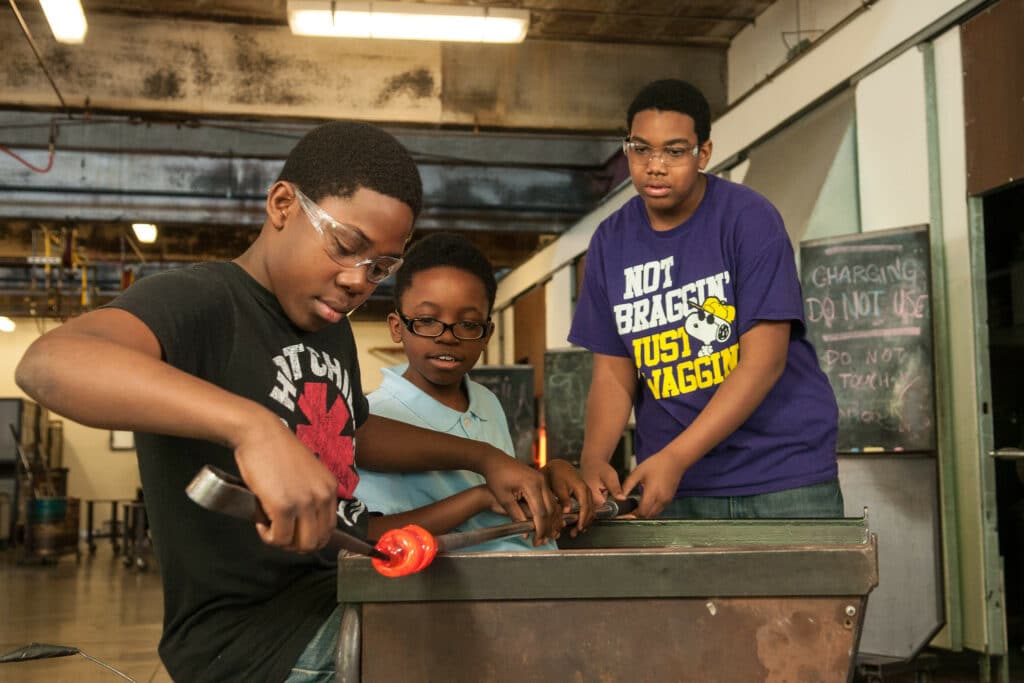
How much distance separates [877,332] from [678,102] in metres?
2.64

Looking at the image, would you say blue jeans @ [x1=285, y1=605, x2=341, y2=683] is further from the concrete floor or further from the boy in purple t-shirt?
the concrete floor

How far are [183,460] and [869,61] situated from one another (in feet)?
15.5

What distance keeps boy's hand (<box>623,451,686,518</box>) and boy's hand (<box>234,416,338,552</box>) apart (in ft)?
3.09

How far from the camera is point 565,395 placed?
7.40 m

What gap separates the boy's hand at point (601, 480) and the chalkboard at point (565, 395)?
527cm

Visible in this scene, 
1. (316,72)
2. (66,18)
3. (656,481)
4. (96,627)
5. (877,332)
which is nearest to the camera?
(656,481)

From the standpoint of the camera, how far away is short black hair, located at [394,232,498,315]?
208cm

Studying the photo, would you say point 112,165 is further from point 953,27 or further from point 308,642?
point 308,642

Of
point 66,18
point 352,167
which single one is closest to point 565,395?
point 66,18

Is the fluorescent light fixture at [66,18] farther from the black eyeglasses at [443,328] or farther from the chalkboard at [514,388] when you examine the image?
the black eyeglasses at [443,328]

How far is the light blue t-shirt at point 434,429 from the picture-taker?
1719 millimetres

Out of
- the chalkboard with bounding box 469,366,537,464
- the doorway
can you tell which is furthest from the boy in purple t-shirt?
the chalkboard with bounding box 469,366,537,464

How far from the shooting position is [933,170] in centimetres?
457

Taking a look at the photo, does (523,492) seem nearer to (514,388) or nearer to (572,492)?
(572,492)
